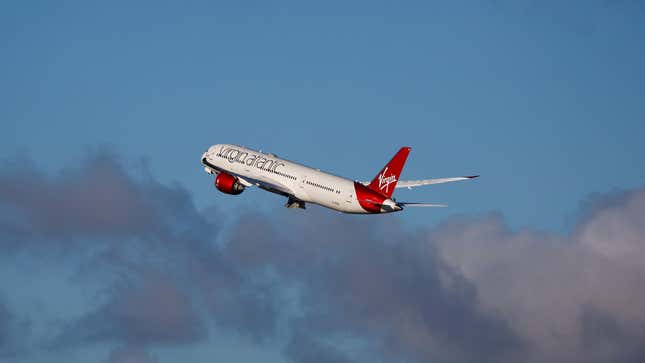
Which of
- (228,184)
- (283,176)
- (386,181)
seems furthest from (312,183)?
(228,184)

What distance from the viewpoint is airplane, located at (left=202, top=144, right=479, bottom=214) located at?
139m

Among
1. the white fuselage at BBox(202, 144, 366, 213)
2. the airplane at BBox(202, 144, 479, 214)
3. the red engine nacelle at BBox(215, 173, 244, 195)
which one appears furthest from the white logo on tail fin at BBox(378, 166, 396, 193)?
the red engine nacelle at BBox(215, 173, 244, 195)

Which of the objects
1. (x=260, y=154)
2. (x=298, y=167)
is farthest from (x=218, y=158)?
(x=298, y=167)

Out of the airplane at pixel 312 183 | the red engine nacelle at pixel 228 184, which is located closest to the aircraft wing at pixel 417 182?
the airplane at pixel 312 183

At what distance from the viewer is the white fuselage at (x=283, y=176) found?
5556 inches

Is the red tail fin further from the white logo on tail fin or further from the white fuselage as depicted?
the white fuselage

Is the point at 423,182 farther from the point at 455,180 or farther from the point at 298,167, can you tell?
the point at 298,167

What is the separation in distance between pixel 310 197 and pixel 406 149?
12.6 meters

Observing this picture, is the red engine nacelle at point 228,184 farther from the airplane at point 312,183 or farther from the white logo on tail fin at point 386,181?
the white logo on tail fin at point 386,181

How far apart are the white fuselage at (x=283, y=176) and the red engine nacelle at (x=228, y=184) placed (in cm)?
102

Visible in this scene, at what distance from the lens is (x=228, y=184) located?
14962cm

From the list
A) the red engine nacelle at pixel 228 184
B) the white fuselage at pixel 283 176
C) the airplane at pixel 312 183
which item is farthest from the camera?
the red engine nacelle at pixel 228 184

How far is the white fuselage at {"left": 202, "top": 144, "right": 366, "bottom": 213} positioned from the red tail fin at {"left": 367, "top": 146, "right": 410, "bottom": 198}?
2.89 m

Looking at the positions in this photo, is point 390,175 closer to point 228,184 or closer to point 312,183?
point 312,183
